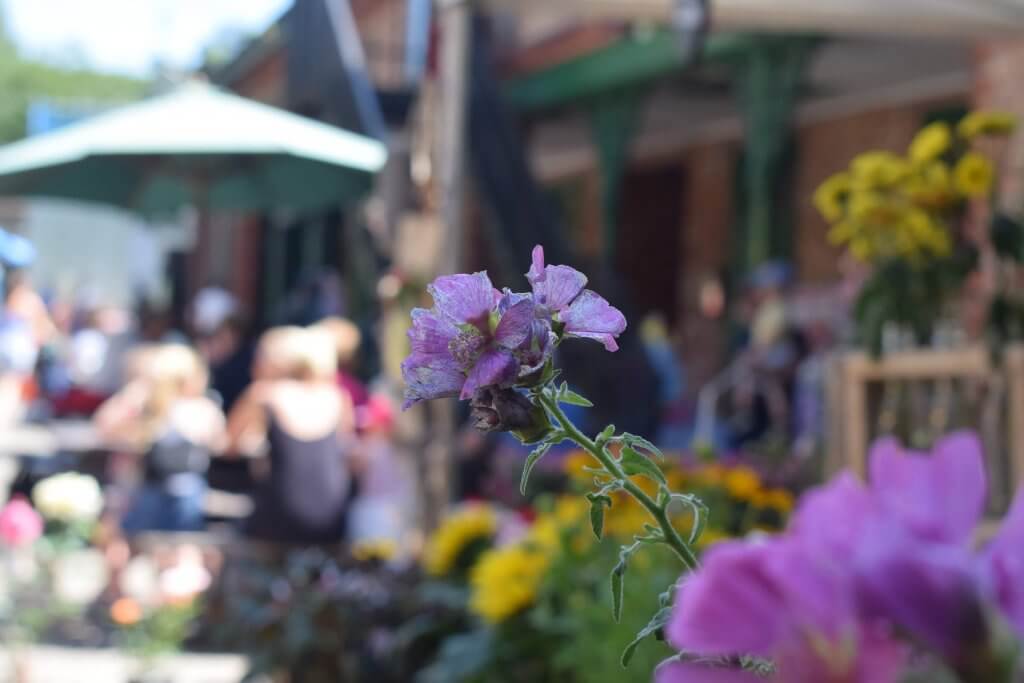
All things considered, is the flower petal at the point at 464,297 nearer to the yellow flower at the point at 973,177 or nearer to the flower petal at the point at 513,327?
the flower petal at the point at 513,327

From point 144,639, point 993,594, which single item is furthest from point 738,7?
point 993,594

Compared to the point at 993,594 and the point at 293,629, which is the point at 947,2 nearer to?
the point at 293,629

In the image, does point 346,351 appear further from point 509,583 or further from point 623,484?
point 623,484

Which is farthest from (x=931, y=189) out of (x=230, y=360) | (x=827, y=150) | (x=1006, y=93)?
(x=827, y=150)

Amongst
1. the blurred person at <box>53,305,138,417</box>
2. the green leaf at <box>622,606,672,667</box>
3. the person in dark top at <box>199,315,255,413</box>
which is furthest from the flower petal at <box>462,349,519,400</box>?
the blurred person at <box>53,305,138,417</box>

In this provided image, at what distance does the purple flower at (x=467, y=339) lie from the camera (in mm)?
641

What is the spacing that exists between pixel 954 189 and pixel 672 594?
3.23 m

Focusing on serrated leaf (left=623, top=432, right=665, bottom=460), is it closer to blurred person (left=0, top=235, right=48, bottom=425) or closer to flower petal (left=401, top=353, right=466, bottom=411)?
flower petal (left=401, top=353, right=466, bottom=411)

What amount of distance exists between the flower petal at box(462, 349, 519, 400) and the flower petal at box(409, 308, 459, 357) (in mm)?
16

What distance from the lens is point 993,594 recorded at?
0.40 m

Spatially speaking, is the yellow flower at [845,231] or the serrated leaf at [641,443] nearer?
the serrated leaf at [641,443]

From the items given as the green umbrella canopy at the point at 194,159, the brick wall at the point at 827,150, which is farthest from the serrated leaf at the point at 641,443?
the brick wall at the point at 827,150

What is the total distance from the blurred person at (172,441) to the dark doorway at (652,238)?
7779 millimetres

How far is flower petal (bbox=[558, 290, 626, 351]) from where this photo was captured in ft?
A: 2.22
